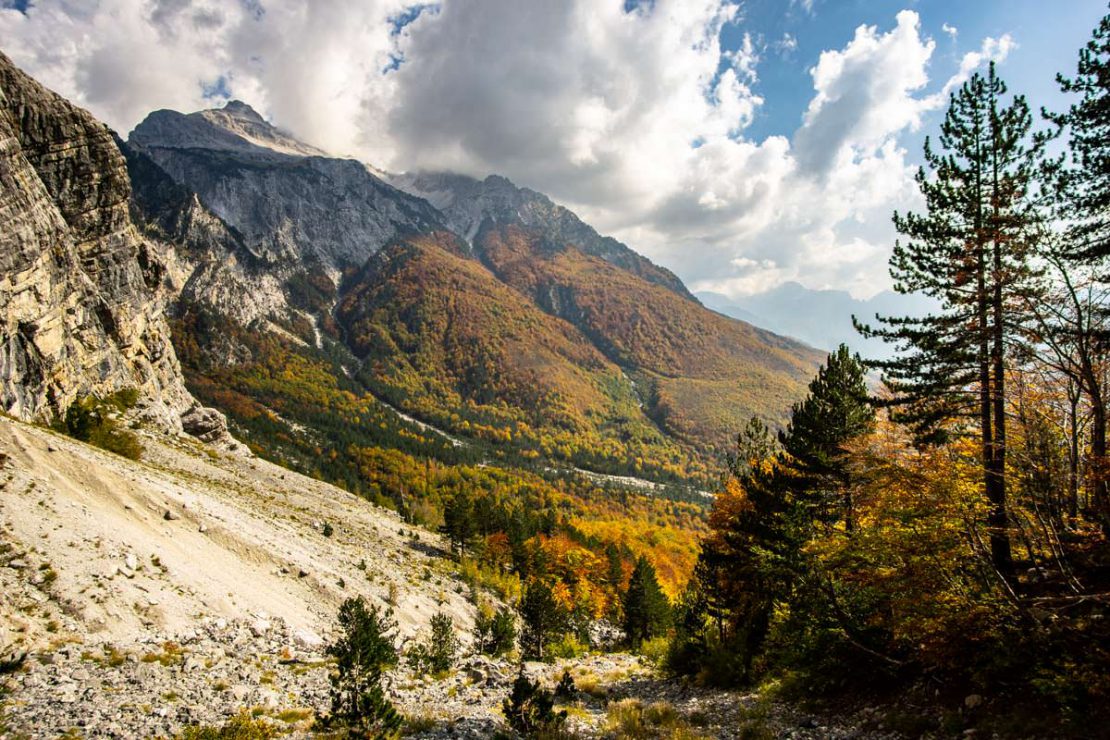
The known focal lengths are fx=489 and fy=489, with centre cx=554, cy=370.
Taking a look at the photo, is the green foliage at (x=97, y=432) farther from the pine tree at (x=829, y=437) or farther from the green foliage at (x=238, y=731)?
the pine tree at (x=829, y=437)

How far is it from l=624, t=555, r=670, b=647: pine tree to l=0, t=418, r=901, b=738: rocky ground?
10.6 metres

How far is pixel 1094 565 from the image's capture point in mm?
11195

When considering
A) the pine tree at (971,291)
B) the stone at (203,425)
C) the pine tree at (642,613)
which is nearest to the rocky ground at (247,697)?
the pine tree at (971,291)

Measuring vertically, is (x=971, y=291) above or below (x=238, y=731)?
above

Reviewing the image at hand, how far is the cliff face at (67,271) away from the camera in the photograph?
5388cm

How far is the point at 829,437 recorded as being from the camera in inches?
904

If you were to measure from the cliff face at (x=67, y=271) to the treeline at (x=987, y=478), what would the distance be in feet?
224

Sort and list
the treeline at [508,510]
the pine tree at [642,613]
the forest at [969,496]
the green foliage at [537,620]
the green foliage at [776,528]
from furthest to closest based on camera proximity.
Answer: the treeline at [508,510]
the pine tree at [642,613]
the green foliage at [537,620]
the green foliage at [776,528]
the forest at [969,496]

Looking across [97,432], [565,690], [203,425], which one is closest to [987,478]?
[565,690]

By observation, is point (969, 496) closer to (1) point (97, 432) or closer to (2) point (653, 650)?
(2) point (653, 650)

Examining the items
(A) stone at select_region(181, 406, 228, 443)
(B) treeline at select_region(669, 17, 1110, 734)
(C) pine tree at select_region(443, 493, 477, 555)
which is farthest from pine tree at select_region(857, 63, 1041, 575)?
(A) stone at select_region(181, 406, 228, 443)

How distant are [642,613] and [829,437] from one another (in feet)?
99.3

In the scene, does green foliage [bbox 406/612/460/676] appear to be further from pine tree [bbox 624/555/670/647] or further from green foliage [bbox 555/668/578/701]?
pine tree [bbox 624/555/670/647]

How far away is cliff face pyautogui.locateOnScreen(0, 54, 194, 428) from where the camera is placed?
53.9m
